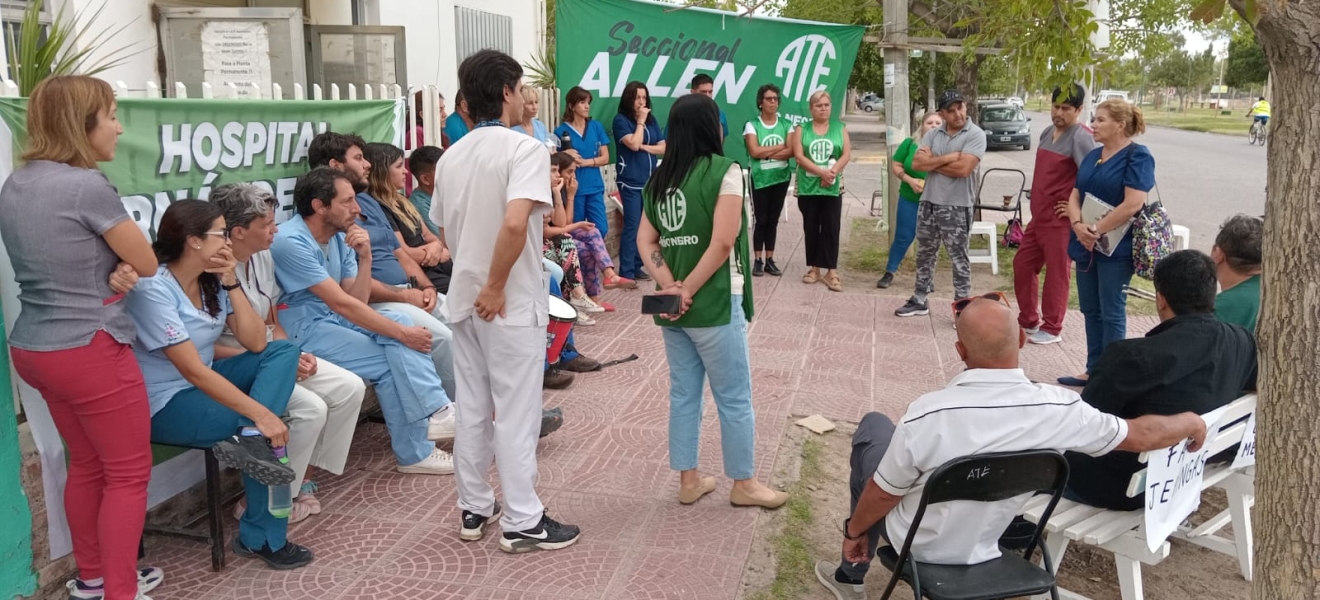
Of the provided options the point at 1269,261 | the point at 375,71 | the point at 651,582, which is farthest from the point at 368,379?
the point at 375,71

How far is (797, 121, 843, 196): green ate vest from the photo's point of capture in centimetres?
853

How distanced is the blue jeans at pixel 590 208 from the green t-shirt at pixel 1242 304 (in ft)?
15.8

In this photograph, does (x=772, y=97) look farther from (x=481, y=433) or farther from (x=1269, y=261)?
(x=1269, y=261)

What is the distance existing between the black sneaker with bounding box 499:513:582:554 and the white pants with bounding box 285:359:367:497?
827 millimetres

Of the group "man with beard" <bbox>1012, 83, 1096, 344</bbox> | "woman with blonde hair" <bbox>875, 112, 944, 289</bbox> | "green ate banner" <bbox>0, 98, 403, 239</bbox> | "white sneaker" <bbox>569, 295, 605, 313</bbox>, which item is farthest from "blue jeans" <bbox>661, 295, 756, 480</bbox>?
"woman with blonde hair" <bbox>875, 112, 944, 289</bbox>

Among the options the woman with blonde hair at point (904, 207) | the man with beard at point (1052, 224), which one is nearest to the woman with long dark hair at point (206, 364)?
the man with beard at point (1052, 224)

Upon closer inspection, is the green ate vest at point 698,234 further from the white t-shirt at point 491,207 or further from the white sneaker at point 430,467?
the white sneaker at point 430,467

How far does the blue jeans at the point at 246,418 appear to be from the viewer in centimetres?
341

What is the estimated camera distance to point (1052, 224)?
6.75 m

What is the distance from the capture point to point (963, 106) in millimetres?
7418

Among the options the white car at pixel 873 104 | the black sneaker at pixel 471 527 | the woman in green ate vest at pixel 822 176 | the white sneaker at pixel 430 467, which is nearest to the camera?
the black sneaker at pixel 471 527

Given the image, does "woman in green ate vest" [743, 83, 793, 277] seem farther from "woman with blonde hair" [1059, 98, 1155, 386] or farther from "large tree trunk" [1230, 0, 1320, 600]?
"large tree trunk" [1230, 0, 1320, 600]

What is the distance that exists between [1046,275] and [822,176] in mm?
2193

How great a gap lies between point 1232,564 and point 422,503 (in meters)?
3.36
